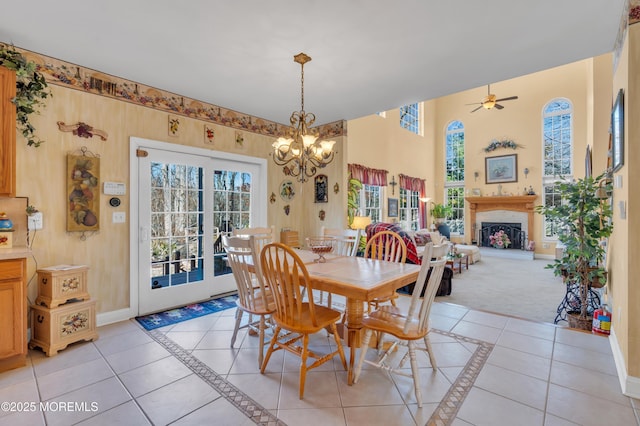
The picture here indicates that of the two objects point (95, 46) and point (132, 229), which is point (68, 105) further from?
point (132, 229)

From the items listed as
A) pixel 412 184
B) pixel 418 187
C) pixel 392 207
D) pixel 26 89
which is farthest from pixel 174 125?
pixel 418 187

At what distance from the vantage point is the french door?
11.3 ft

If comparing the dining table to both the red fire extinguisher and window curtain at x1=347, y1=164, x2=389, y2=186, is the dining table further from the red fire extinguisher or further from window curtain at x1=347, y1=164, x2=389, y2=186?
window curtain at x1=347, y1=164, x2=389, y2=186

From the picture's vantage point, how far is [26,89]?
257 cm

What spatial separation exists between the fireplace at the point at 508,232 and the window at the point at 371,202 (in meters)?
3.83

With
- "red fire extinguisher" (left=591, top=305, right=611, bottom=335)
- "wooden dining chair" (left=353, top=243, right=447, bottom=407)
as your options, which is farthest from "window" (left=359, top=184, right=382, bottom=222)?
"wooden dining chair" (left=353, top=243, right=447, bottom=407)

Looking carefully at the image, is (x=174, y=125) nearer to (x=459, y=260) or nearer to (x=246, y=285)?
(x=246, y=285)

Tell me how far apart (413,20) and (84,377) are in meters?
3.63

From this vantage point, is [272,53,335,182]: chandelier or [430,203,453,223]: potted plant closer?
[272,53,335,182]: chandelier

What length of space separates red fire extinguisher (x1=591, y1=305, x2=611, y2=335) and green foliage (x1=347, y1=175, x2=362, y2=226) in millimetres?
3755

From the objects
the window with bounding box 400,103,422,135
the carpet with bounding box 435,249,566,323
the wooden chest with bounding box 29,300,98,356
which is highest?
the window with bounding box 400,103,422,135

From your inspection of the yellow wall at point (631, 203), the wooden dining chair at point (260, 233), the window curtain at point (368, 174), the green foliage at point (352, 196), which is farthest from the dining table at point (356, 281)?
the window curtain at point (368, 174)

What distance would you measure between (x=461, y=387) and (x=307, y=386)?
3.50ft

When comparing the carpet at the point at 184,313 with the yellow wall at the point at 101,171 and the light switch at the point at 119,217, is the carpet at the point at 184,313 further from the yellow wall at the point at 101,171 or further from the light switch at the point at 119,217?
the light switch at the point at 119,217
